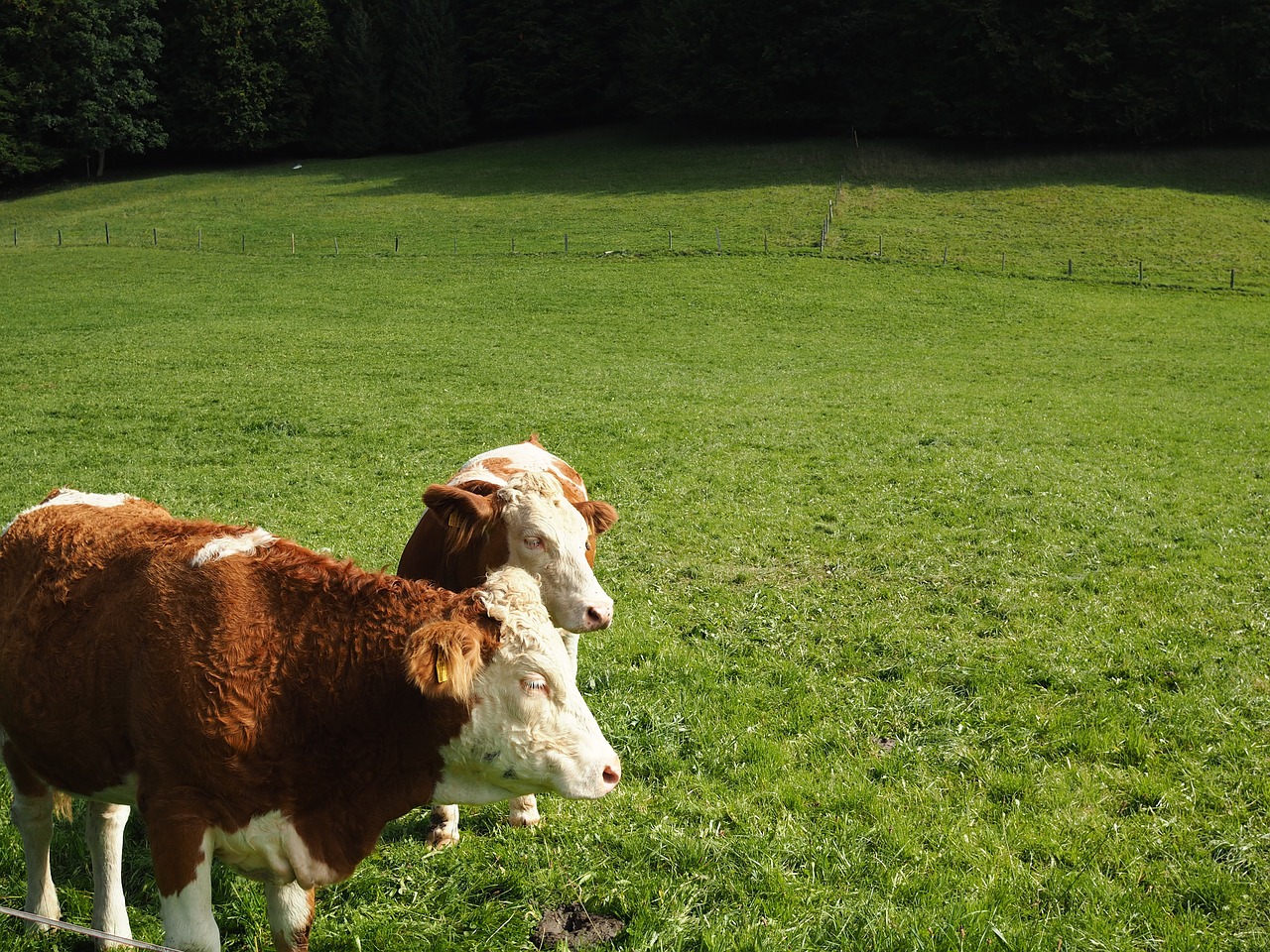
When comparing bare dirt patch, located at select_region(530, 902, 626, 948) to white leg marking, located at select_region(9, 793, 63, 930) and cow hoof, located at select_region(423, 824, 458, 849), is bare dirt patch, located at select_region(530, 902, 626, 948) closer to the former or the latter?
cow hoof, located at select_region(423, 824, 458, 849)

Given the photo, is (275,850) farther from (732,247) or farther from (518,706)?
(732,247)

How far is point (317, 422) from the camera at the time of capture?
18.3 meters

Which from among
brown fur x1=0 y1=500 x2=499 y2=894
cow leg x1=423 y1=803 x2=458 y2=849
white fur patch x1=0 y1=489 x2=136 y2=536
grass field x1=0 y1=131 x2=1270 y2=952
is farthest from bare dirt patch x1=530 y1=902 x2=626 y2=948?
white fur patch x1=0 y1=489 x2=136 y2=536

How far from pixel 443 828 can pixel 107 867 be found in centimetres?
181

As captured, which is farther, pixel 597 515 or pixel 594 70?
pixel 594 70

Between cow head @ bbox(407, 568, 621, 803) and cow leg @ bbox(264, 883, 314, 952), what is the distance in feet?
3.36

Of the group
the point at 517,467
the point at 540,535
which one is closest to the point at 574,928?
the point at 540,535

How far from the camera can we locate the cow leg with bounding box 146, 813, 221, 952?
3.78 metres

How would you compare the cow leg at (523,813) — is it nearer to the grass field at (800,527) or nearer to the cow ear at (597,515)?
the grass field at (800,527)

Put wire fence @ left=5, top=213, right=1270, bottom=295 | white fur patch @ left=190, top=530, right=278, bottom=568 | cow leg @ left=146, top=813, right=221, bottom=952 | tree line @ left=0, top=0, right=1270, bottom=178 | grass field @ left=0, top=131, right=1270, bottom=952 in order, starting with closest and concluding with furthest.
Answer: cow leg @ left=146, top=813, right=221, bottom=952 < white fur patch @ left=190, top=530, right=278, bottom=568 < grass field @ left=0, top=131, right=1270, bottom=952 < wire fence @ left=5, top=213, right=1270, bottom=295 < tree line @ left=0, top=0, right=1270, bottom=178

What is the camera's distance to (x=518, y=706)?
3793 millimetres

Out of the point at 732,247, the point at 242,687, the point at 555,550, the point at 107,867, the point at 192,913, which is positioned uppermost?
the point at 732,247

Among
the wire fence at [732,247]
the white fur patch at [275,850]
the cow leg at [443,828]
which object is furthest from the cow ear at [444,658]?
the wire fence at [732,247]

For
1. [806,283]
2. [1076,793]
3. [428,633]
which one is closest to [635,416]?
[1076,793]
